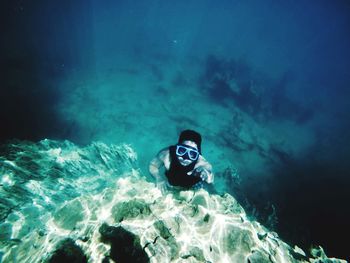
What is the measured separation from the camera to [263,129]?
18.5 m

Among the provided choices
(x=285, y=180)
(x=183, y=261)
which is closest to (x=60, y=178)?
(x=183, y=261)

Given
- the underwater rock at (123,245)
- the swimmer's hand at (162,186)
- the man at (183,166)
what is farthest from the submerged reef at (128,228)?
the man at (183,166)

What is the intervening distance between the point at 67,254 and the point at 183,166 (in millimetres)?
2306

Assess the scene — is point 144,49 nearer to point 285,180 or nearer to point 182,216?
point 285,180

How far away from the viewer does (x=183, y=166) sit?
4.22m

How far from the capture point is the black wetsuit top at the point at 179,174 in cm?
426

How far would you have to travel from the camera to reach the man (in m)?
4.08

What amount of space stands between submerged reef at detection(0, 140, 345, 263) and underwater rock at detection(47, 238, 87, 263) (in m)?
0.01

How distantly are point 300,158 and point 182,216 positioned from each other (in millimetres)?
16828

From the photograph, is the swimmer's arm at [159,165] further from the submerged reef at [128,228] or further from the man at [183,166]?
the submerged reef at [128,228]

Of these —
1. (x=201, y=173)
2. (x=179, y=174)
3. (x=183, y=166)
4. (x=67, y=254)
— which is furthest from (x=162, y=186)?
(x=67, y=254)

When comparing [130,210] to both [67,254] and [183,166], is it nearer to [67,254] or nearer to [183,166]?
[67,254]

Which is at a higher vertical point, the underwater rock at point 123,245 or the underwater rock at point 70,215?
the underwater rock at point 70,215

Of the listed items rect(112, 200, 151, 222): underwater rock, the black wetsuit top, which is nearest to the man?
the black wetsuit top
